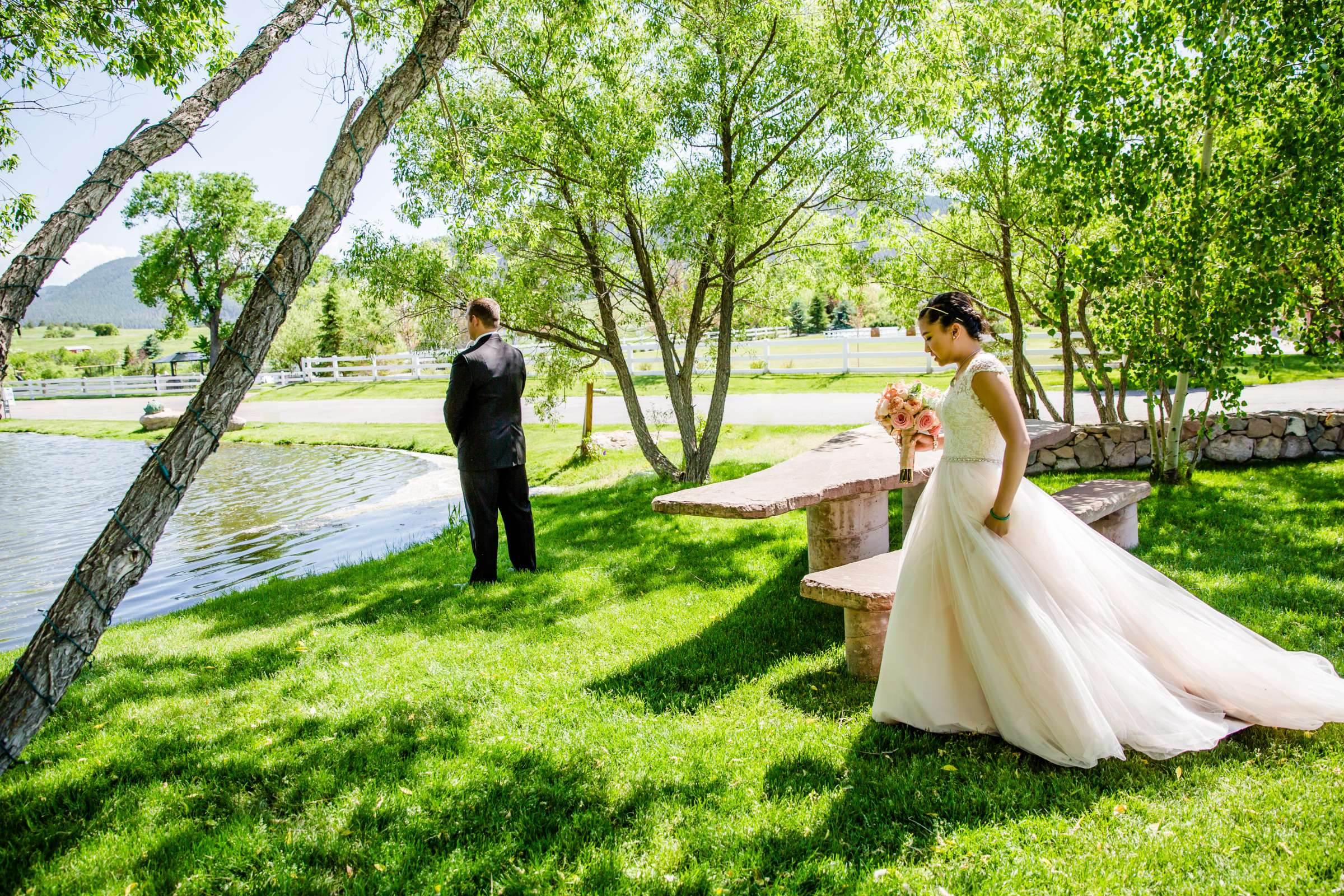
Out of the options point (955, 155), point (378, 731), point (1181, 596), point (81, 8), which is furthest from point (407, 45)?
point (1181, 596)

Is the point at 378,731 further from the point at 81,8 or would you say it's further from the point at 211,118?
the point at 81,8

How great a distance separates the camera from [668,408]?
18.6m

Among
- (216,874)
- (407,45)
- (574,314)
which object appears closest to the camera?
(216,874)

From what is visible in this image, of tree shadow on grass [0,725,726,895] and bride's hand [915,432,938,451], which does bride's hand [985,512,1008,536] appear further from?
tree shadow on grass [0,725,726,895]

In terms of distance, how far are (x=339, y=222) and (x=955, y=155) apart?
7.65 metres

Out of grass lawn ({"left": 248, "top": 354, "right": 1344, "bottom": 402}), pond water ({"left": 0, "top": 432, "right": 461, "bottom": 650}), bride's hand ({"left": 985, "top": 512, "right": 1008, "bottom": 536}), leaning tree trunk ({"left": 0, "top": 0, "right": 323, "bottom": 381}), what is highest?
leaning tree trunk ({"left": 0, "top": 0, "right": 323, "bottom": 381})

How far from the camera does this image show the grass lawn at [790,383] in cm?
1544

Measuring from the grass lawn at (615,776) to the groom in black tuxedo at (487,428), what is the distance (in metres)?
0.82

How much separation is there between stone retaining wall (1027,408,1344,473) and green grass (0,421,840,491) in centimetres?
285

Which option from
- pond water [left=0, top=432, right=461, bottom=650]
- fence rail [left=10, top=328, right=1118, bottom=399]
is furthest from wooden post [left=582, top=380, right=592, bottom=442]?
pond water [left=0, top=432, right=461, bottom=650]

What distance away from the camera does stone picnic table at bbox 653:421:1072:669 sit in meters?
4.60

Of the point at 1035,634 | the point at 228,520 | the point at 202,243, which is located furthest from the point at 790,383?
the point at 202,243

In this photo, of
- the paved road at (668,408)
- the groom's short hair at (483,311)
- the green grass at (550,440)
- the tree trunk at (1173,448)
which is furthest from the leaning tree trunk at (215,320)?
the tree trunk at (1173,448)

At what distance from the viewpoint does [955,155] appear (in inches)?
365
